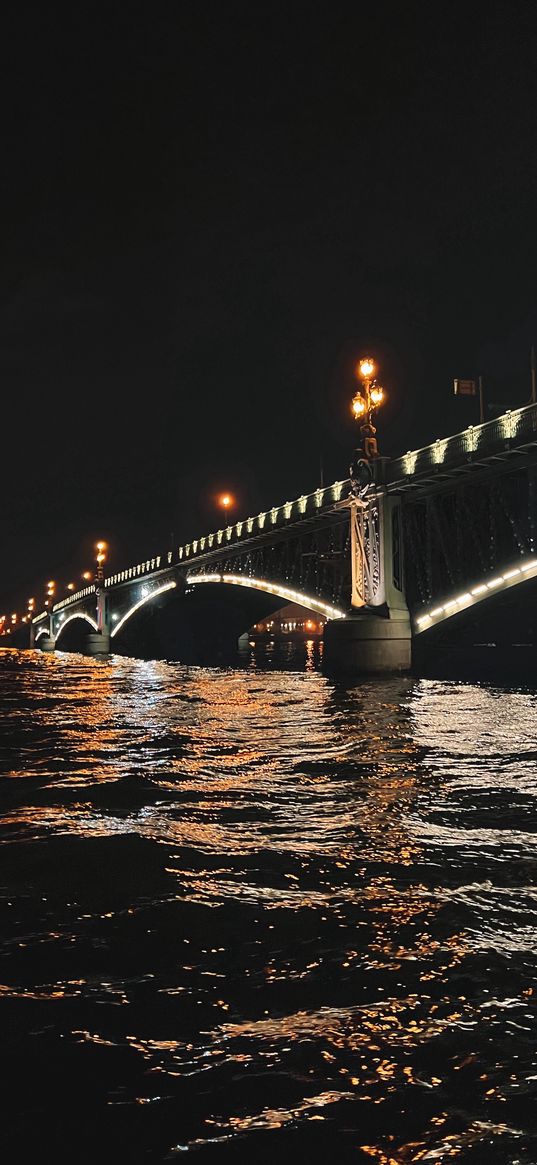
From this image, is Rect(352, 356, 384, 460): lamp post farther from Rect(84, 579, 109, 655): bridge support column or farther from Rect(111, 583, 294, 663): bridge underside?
Rect(84, 579, 109, 655): bridge support column

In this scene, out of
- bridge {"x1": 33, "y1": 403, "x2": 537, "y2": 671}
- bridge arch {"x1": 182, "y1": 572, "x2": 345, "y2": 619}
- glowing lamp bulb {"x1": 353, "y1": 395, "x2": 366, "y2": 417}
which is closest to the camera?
bridge {"x1": 33, "y1": 403, "x2": 537, "y2": 671}

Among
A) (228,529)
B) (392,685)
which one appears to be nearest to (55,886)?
(392,685)

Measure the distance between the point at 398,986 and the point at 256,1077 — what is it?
83 centimetres

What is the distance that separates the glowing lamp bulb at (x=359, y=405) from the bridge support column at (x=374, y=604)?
130 inches

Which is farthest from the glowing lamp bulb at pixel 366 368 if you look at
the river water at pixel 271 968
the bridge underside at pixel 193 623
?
the bridge underside at pixel 193 623

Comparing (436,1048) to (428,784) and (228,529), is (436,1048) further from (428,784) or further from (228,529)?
(228,529)

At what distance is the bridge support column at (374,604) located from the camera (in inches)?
1253

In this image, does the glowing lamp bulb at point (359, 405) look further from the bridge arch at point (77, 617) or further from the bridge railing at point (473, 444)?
the bridge arch at point (77, 617)

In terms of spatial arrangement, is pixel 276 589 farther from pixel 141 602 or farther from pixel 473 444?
pixel 141 602

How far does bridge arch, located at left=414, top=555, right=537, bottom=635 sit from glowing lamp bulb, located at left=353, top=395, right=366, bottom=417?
807 centimetres

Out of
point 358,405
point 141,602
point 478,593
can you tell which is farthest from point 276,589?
point 141,602

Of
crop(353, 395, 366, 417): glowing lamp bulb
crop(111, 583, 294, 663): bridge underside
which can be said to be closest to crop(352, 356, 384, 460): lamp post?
crop(353, 395, 366, 417): glowing lamp bulb

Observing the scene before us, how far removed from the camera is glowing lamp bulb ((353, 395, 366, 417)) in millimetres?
33750

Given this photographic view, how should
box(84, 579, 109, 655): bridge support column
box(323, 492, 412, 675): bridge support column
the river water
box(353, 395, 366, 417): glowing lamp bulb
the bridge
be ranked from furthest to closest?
box(84, 579, 109, 655): bridge support column < box(353, 395, 366, 417): glowing lamp bulb < box(323, 492, 412, 675): bridge support column < the bridge < the river water
